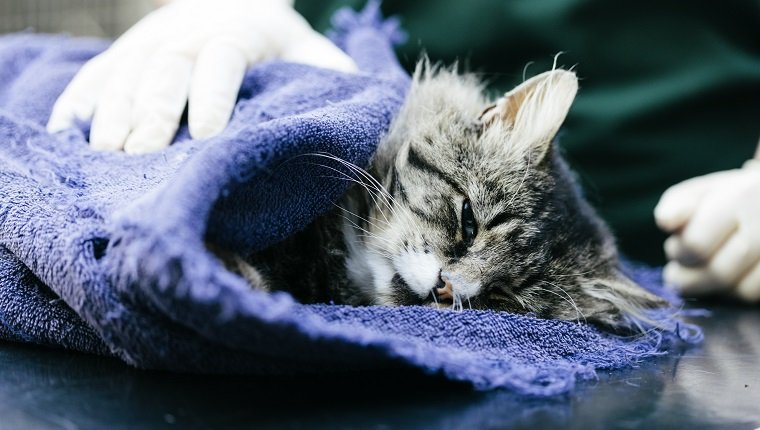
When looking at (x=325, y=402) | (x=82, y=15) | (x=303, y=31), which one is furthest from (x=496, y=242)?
(x=82, y=15)

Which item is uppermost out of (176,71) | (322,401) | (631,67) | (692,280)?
(631,67)

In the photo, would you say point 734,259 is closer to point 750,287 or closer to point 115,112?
point 750,287

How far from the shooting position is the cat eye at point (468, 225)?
1.05 m

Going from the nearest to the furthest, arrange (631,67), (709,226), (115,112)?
(115,112)
(709,226)
(631,67)

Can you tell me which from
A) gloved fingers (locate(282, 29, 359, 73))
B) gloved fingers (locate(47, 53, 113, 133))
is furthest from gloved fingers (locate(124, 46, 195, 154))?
gloved fingers (locate(282, 29, 359, 73))

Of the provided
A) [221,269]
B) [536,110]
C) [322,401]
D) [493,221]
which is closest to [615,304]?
[493,221]

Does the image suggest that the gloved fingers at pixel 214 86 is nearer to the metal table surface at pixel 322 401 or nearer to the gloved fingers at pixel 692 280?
the metal table surface at pixel 322 401

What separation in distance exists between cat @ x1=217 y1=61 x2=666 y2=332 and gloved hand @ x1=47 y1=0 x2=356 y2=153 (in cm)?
27

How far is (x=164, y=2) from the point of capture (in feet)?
6.96

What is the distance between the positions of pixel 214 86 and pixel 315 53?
366 millimetres

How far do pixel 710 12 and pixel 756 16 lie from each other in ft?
0.39

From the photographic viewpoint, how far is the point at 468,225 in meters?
1.06

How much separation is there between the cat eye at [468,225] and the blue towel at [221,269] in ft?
0.61

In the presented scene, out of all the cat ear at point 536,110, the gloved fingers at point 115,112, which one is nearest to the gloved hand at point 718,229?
the cat ear at point 536,110
